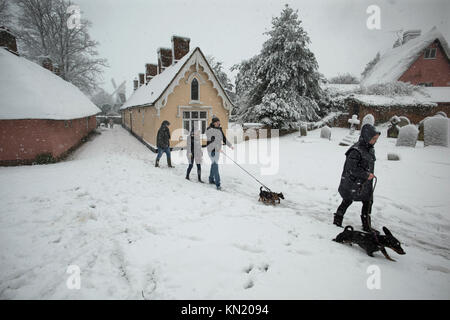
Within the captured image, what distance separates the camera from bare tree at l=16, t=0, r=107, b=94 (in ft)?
61.6

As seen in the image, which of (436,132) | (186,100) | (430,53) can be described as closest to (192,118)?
(186,100)

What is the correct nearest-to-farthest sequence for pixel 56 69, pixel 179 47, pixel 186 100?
pixel 186 100 → pixel 179 47 → pixel 56 69

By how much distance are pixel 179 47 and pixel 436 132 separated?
54.9ft

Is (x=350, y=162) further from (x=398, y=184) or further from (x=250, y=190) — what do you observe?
(x=398, y=184)

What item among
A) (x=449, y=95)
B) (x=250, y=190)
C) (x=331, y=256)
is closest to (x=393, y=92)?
(x=449, y=95)

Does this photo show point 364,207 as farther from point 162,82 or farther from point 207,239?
point 162,82

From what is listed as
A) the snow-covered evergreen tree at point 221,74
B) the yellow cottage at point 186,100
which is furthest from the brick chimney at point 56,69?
the snow-covered evergreen tree at point 221,74

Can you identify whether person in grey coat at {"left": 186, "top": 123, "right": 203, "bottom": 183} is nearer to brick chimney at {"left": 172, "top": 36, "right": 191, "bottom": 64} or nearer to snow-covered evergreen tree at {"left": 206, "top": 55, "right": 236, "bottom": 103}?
brick chimney at {"left": 172, "top": 36, "right": 191, "bottom": 64}

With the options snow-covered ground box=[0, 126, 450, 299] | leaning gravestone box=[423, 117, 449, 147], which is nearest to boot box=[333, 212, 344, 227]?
snow-covered ground box=[0, 126, 450, 299]

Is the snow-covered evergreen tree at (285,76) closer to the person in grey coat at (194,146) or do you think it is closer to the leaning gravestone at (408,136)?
the leaning gravestone at (408,136)

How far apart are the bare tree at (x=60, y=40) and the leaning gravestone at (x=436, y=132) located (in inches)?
1096

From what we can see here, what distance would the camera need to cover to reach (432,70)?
2239 centimetres

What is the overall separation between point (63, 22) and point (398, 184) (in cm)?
2951
